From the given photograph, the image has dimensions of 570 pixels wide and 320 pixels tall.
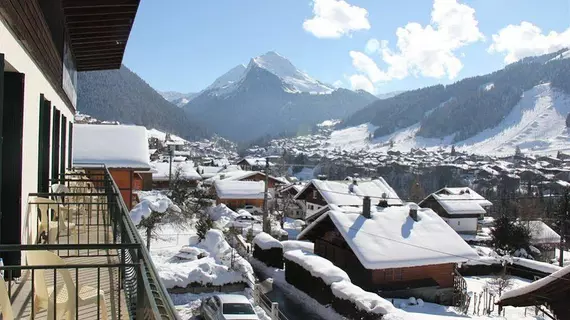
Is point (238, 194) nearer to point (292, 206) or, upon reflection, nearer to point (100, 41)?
point (292, 206)

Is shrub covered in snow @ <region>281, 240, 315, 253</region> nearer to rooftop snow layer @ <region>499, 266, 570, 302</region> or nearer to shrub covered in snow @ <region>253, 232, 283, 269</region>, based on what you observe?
shrub covered in snow @ <region>253, 232, 283, 269</region>

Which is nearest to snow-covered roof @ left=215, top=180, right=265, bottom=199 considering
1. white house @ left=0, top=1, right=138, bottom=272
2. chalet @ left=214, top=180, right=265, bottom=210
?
chalet @ left=214, top=180, right=265, bottom=210

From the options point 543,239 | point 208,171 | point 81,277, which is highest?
point 81,277

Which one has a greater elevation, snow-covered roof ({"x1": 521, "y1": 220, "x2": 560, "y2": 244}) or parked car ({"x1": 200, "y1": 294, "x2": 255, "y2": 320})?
parked car ({"x1": 200, "y1": 294, "x2": 255, "y2": 320})

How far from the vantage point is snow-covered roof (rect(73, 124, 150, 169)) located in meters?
17.9

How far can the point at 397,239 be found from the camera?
24031 mm

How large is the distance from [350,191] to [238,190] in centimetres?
1282

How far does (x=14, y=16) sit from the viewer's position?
4949 mm

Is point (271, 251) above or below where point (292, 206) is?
above

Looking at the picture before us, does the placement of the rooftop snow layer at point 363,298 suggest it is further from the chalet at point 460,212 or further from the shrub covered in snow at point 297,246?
the chalet at point 460,212

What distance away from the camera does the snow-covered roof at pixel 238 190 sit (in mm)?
48375

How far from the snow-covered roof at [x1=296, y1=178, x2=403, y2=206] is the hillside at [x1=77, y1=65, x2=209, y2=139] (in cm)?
12220

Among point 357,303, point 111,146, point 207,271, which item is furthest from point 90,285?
point 207,271

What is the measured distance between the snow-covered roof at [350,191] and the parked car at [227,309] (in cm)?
2463
